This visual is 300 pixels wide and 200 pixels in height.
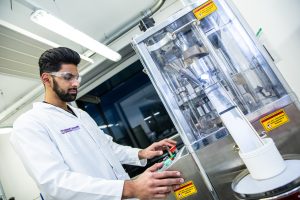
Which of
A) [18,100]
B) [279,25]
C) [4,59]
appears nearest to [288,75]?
[279,25]

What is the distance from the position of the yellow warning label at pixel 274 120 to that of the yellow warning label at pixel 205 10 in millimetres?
666

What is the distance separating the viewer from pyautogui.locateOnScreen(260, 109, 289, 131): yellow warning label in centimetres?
124

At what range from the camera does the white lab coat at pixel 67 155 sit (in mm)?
1203

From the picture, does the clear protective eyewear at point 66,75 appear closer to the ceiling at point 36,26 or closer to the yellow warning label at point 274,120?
the ceiling at point 36,26

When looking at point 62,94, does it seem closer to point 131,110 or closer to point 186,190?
point 186,190

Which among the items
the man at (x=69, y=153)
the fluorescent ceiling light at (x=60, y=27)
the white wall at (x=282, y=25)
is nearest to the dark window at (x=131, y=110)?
the fluorescent ceiling light at (x=60, y=27)

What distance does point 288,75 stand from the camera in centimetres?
219

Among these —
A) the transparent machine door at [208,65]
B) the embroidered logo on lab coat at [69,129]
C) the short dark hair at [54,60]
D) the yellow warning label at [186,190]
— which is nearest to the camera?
the yellow warning label at [186,190]

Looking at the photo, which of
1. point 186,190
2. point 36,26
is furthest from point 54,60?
point 36,26

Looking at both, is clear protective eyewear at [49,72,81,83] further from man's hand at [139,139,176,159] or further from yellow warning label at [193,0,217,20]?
yellow warning label at [193,0,217,20]

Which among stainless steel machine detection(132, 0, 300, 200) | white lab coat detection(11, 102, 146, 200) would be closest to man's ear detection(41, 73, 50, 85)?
white lab coat detection(11, 102, 146, 200)

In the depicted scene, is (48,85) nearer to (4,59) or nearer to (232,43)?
(232,43)

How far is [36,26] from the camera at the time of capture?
11.8 feet

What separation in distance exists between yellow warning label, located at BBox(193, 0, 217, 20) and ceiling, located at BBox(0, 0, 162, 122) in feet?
5.19
